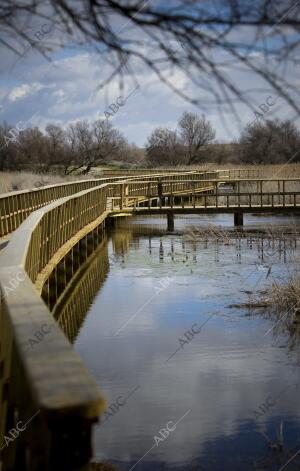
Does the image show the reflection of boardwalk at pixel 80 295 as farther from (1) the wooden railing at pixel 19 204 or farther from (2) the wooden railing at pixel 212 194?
(2) the wooden railing at pixel 212 194

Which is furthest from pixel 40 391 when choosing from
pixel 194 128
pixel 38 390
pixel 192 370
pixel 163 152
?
pixel 163 152

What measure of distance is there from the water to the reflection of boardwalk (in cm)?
23

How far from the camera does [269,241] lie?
24.1 metres

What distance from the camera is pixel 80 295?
16.9 metres

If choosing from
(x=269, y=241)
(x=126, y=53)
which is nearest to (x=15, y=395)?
(x=126, y=53)

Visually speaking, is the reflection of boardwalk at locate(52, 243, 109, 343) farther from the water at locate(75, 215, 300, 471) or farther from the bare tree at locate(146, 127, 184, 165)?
the bare tree at locate(146, 127, 184, 165)

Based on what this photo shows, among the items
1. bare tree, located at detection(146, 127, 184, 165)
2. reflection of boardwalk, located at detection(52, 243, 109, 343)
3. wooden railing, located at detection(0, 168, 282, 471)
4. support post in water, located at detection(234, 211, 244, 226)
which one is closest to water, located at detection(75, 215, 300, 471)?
reflection of boardwalk, located at detection(52, 243, 109, 343)

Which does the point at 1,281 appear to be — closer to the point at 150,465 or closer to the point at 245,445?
the point at 150,465

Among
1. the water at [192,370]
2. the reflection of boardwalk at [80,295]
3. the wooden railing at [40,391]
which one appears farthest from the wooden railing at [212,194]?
the wooden railing at [40,391]

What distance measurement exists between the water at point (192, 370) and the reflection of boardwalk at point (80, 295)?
0.23 meters

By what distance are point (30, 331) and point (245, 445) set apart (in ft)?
16.8

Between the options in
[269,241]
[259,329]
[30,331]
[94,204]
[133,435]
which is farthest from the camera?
[94,204]

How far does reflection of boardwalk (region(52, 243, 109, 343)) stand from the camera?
13.6 metres

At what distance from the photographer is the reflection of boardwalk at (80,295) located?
13.6m
